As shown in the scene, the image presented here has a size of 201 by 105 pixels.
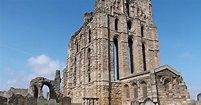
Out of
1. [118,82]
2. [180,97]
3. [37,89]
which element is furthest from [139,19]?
[37,89]

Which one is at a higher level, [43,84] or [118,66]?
[118,66]

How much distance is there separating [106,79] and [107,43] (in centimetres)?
387

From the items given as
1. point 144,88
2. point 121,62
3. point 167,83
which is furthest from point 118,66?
point 167,83

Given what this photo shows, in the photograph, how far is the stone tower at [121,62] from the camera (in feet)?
59.9

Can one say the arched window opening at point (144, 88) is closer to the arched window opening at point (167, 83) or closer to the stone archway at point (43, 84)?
the arched window opening at point (167, 83)

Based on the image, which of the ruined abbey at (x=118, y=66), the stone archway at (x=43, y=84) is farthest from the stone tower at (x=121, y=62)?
the stone archway at (x=43, y=84)

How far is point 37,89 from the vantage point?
2830cm

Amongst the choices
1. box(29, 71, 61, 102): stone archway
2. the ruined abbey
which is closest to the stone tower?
the ruined abbey

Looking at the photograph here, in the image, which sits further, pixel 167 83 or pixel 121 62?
pixel 121 62

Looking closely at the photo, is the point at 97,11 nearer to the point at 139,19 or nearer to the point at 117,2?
the point at 117,2

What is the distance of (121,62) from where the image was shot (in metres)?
Result: 22.1

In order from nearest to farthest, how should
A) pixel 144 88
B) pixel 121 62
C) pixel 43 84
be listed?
pixel 144 88 < pixel 121 62 < pixel 43 84

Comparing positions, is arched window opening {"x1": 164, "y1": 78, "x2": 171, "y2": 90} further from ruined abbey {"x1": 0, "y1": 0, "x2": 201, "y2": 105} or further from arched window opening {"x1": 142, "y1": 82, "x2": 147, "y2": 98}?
arched window opening {"x1": 142, "y1": 82, "x2": 147, "y2": 98}

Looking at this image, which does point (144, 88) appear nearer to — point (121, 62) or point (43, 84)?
point (121, 62)
